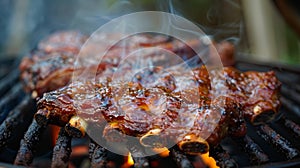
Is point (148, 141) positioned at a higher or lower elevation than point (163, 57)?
lower

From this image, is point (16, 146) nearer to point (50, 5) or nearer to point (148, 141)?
point (148, 141)

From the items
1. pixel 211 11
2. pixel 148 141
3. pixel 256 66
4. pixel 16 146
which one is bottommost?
pixel 16 146

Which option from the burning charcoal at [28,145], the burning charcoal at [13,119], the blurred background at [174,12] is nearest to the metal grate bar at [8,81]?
the burning charcoal at [13,119]

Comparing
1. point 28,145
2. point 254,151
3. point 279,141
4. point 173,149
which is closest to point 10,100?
point 28,145

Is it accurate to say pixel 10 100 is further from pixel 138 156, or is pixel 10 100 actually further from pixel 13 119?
pixel 138 156

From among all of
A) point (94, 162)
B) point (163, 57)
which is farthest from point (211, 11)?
point (94, 162)

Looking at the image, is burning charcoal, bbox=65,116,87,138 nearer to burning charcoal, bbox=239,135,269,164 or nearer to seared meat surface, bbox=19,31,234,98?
seared meat surface, bbox=19,31,234,98
